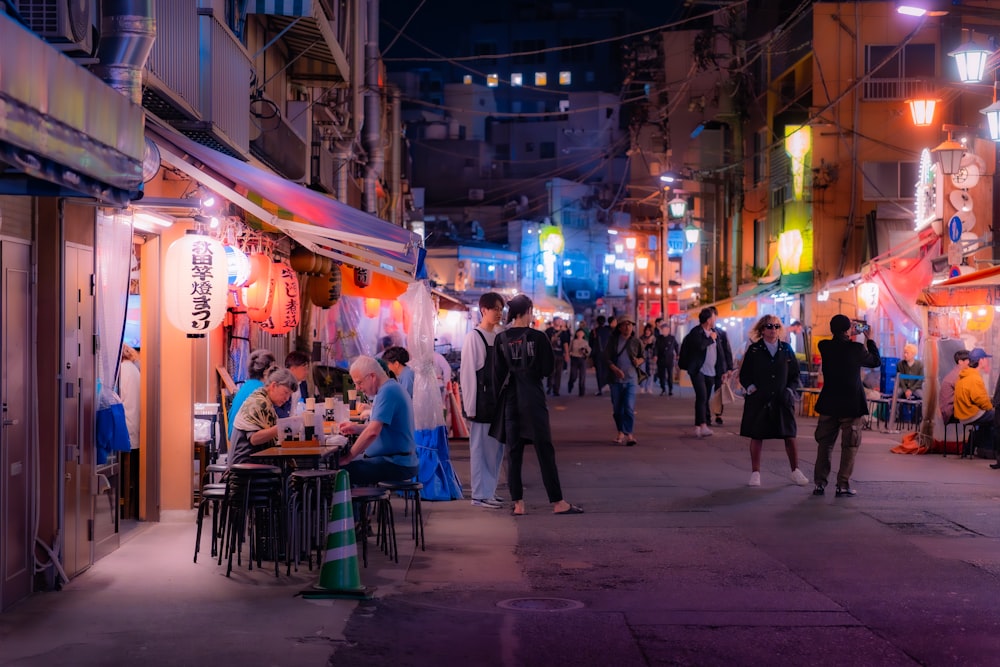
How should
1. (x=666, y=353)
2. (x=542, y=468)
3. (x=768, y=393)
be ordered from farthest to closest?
(x=666, y=353) → (x=768, y=393) → (x=542, y=468)

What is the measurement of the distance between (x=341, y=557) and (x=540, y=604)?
58.1 inches

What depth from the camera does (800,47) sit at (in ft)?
115

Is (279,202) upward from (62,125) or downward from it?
upward

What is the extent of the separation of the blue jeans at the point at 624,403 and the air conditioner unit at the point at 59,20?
13.6 m

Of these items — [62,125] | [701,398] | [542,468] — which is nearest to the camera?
[62,125]

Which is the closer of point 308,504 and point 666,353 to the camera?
point 308,504

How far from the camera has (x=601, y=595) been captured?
8812 millimetres

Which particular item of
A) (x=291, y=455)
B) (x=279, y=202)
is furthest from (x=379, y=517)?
(x=279, y=202)

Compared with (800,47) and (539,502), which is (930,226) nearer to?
(539,502)

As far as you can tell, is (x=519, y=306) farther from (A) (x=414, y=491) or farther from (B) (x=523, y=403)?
(A) (x=414, y=491)

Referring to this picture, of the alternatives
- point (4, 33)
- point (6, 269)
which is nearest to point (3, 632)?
point (6, 269)

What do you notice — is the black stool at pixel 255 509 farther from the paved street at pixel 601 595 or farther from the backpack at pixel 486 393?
the backpack at pixel 486 393

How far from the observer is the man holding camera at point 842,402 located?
13.7 meters

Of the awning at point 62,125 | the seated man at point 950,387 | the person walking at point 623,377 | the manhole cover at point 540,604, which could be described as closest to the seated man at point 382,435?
the manhole cover at point 540,604
